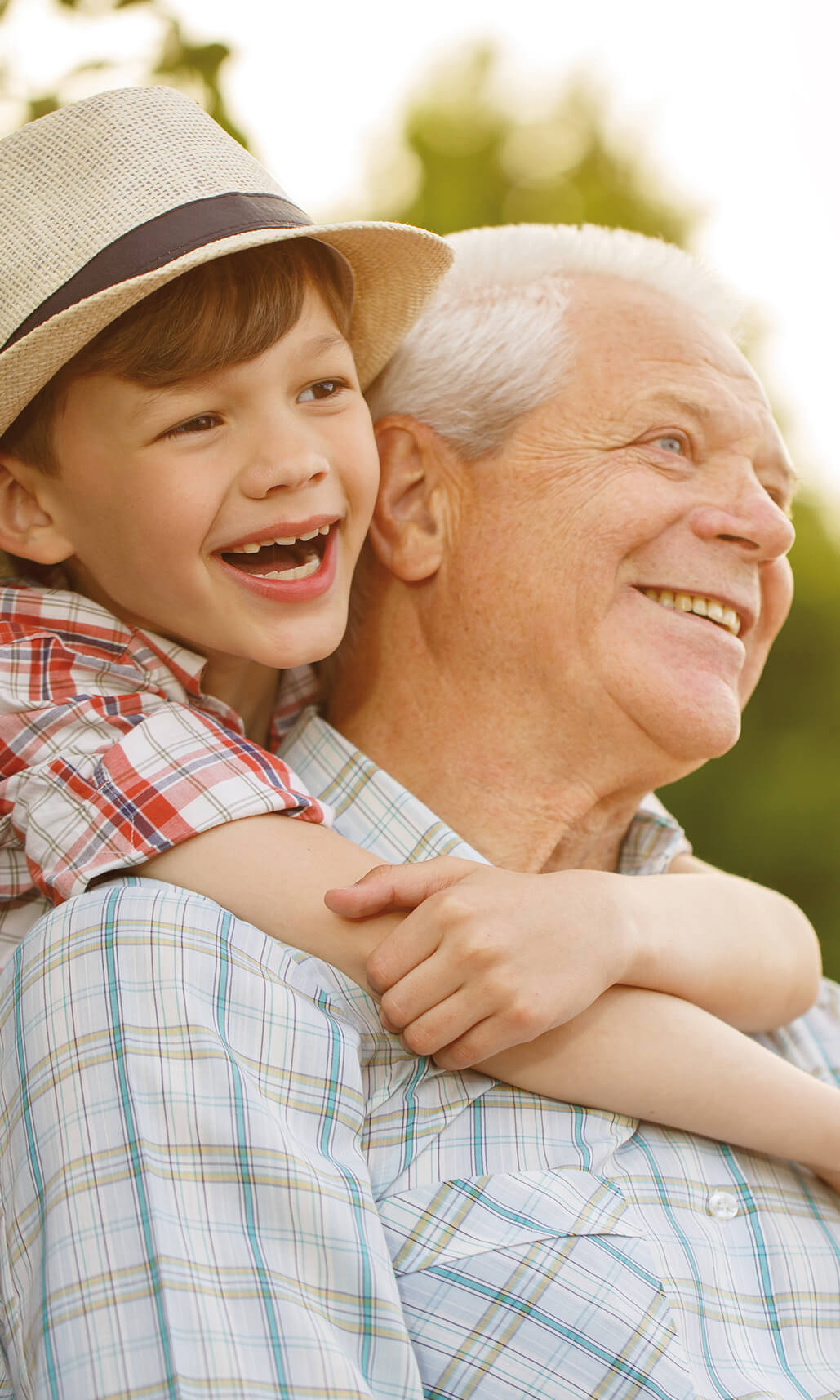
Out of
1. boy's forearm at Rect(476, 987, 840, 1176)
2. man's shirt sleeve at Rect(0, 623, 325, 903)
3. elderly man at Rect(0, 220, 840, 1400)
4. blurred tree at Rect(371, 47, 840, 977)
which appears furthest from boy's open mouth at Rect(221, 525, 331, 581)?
blurred tree at Rect(371, 47, 840, 977)

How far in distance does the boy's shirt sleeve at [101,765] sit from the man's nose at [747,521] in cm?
92

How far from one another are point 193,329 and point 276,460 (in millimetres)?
202

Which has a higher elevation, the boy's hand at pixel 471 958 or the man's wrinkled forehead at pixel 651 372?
the man's wrinkled forehead at pixel 651 372

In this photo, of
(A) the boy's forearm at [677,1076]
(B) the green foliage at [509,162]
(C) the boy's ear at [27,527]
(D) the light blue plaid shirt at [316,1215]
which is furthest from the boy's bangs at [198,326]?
(B) the green foliage at [509,162]

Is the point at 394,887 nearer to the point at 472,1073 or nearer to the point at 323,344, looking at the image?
the point at 472,1073

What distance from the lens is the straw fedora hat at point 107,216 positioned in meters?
1.65

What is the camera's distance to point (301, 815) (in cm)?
179

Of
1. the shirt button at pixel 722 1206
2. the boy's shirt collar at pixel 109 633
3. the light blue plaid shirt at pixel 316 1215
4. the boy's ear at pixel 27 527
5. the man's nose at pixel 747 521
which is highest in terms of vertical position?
the man's nose at pixel 747 521

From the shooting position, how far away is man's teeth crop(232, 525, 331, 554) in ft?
6.04

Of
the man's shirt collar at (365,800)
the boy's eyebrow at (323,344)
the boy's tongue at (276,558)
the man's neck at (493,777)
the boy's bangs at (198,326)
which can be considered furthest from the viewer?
the man's neck at (493,777)

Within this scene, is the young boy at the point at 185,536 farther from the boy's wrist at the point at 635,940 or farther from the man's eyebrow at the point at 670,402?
the man's eyebrow at the point at 670,402

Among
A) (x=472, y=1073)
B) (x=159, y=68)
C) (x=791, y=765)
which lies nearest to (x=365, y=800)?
(x=472, y=1073)

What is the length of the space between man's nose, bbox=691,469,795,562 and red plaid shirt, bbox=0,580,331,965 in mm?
902

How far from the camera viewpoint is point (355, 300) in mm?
2127
